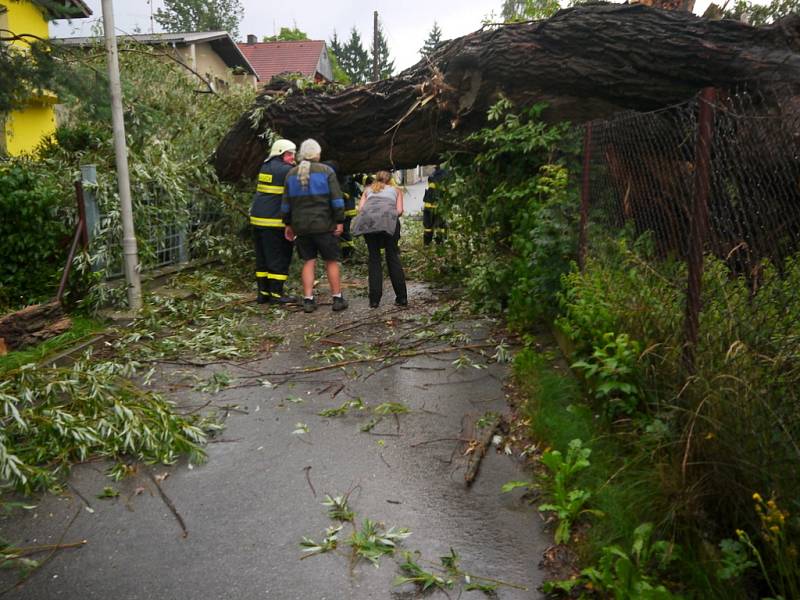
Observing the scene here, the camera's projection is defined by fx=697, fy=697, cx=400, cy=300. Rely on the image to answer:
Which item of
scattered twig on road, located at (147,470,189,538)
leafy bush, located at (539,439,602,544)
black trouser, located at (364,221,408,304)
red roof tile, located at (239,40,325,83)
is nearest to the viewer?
leafy bush, located at (539,439,602,544)

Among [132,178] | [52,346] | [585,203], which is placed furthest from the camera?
[132,178]

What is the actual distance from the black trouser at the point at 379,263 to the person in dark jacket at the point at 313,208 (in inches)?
16.3

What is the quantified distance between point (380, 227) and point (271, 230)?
1552mm

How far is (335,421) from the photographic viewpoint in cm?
502

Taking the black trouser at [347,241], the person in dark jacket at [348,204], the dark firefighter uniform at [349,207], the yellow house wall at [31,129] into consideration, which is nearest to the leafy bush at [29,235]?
the person in dark jacket at [348,204]

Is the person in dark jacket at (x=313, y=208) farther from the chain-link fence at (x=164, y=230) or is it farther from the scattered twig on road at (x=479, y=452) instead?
the scattered twig on road at (x=479, y=452)

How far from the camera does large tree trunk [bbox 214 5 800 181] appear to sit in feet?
23.5

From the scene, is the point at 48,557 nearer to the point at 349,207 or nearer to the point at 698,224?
the point at 698,224

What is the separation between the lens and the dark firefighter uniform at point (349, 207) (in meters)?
10.5

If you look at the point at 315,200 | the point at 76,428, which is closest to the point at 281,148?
the point at 315,200

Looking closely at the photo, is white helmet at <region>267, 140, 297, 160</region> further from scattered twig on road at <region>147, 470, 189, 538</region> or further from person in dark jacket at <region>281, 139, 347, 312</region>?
scattered twig on road at <region>147, 470, 189, 538</region>

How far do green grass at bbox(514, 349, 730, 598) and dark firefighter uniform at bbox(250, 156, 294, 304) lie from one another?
4868mm

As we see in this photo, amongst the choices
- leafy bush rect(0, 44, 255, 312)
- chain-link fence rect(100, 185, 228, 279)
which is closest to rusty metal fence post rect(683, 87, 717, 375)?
leafy bush rect(0, 44, 255, 312)

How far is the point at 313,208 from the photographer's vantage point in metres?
8.37
